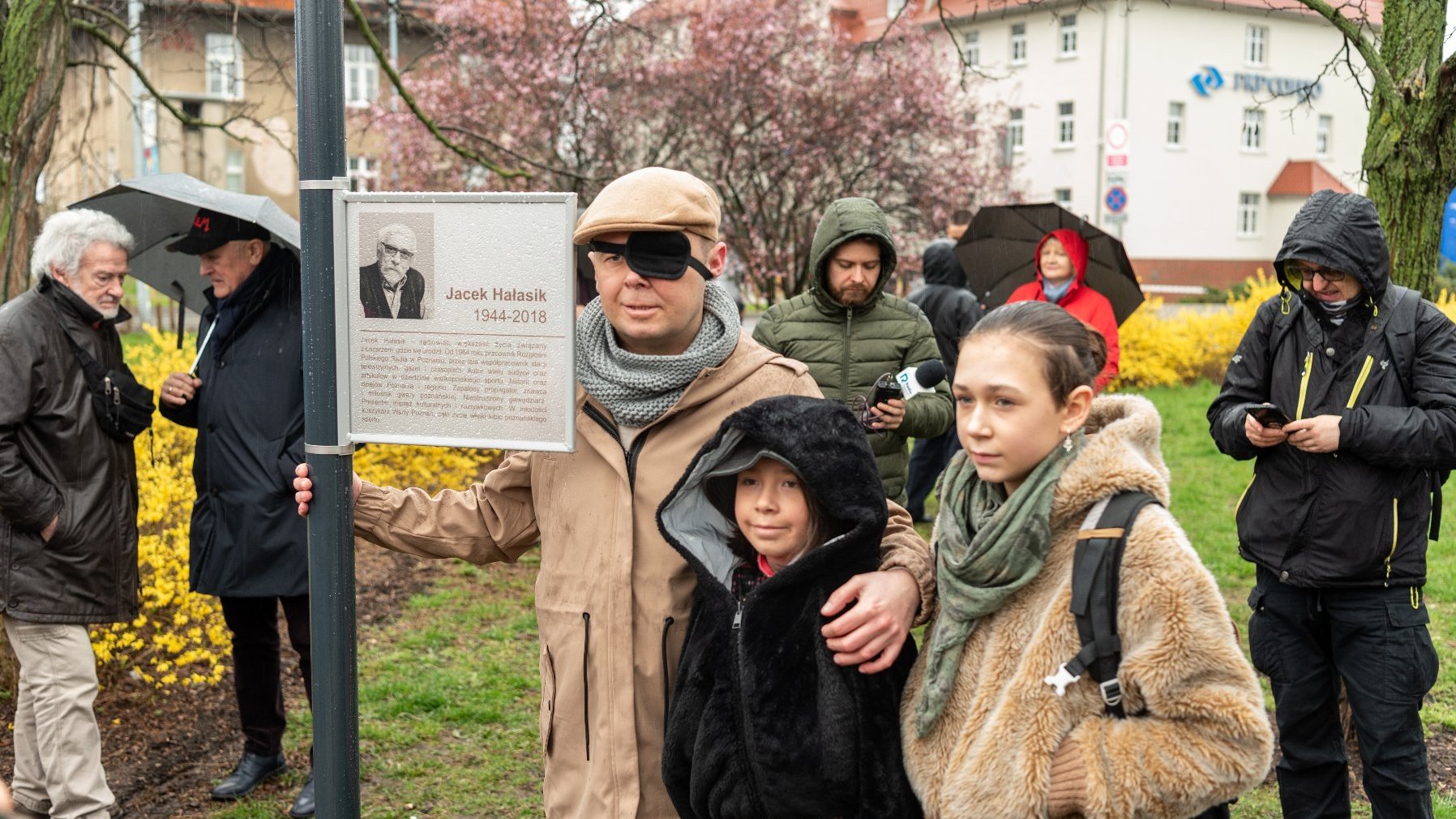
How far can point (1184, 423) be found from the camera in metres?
13.3

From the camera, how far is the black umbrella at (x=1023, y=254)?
269 inches

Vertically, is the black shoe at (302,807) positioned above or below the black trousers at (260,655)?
below

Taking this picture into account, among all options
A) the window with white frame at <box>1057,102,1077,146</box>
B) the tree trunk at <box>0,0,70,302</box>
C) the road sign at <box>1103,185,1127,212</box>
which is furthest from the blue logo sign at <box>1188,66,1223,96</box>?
the tree trunk at <box>0,0,70,302</box>

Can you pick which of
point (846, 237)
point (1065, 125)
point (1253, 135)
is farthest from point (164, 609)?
point (1253, 135)

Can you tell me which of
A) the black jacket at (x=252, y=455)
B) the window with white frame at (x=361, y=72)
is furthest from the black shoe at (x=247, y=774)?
the window with white frame at (x=361, y=72)

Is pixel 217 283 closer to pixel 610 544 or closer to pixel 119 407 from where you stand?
pixel 119 407

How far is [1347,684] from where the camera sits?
394cm

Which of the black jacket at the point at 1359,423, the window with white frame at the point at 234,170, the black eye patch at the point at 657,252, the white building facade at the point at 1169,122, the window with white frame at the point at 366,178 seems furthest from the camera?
the white building facade at the point at 1169,122

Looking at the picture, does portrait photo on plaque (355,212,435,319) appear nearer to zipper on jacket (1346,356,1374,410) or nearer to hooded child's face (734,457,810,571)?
hooded child's face (734,457,810,571)

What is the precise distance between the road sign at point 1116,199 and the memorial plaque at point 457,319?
1521 cm

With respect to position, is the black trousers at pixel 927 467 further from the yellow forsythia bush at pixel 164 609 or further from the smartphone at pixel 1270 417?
the smartphone at pixel 1270 417

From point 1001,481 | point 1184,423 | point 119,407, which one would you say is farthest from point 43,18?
point 1184,423

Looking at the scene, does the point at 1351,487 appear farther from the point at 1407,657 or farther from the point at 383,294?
the point at 383,294

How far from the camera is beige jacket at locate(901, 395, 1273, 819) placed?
7.08 feet
